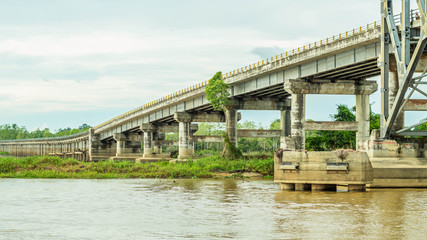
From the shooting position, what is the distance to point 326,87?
2138 inches

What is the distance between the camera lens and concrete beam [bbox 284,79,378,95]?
177ft

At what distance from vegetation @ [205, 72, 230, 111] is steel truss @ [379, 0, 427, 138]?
31.3m

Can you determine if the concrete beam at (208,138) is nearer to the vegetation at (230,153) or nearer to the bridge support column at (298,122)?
the vegetation at (230,153)

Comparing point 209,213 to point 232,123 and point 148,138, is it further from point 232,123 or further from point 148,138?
point 148,138

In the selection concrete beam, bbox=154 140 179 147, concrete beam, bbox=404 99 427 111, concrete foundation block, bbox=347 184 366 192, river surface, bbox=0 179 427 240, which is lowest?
river surface, bbox=0 179 427 240

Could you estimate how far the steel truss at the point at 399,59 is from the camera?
33.8m

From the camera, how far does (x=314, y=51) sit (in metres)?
50.3

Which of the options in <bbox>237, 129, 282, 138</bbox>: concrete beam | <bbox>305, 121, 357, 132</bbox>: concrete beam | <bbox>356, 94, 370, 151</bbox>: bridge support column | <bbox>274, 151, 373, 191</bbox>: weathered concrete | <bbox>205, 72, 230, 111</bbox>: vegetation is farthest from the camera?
<bbox>237, 129, 282, 138</bbox>: concrete beam

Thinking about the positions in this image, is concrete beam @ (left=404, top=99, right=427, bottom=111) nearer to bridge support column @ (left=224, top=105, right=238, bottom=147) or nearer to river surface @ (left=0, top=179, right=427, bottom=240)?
river surface @ (left=0, top=179, right=427, bottom=240)

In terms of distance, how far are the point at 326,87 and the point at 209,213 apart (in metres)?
32.1

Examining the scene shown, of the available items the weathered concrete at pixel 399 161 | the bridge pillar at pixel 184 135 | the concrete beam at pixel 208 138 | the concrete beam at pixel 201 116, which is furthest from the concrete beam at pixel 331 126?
the concrete beam at pixel 201 116

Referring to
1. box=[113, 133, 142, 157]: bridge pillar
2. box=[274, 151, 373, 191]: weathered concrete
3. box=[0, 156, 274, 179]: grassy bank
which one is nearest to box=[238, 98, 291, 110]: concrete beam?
box=[0, 156, 274, 179]: grassy bank

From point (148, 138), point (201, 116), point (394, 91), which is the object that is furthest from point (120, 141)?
point (394, 91)

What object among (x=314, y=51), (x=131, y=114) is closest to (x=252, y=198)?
(x=314, y=51)
